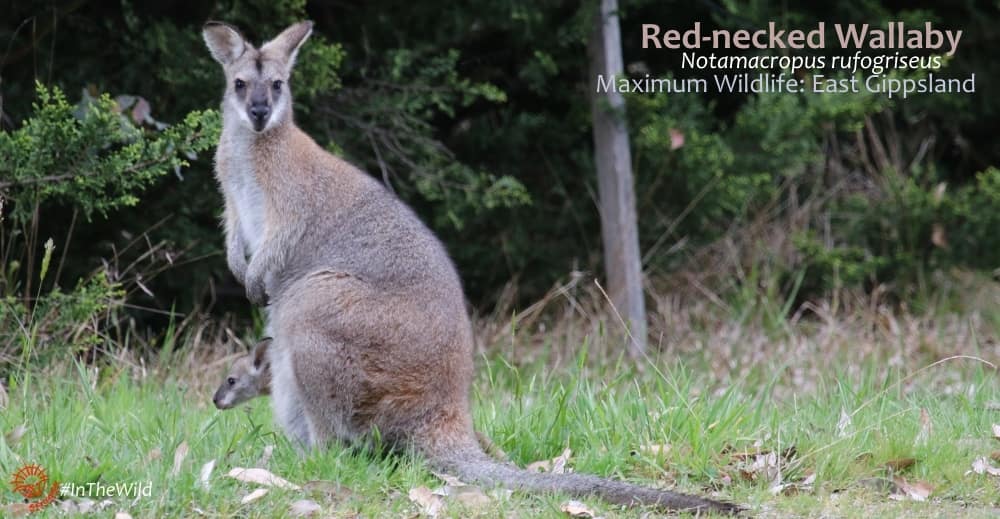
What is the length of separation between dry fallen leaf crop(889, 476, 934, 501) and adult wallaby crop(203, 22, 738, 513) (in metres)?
0.83

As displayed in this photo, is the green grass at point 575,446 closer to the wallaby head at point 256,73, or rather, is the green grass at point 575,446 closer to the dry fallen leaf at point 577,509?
the dry fallen leaf at point 577,509

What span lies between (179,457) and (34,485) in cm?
53

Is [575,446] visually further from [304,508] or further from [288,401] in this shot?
[304,508]

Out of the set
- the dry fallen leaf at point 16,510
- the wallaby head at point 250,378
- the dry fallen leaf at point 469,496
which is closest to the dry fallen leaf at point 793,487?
the dry fallen leaf at point 469,496

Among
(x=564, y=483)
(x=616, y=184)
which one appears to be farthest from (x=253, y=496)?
(x=616, y=184)

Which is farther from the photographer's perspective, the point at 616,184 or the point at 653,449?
the point at 616,184

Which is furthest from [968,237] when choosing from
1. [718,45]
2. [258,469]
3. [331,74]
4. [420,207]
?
[258,469]

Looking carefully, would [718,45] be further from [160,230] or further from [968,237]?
[160,230]

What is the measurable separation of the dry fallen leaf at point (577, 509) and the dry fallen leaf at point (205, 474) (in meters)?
1.28

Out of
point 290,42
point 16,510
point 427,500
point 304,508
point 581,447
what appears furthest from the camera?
point 290,42

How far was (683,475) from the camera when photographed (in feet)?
15.9

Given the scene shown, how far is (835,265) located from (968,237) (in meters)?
1.18

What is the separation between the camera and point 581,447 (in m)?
5.16

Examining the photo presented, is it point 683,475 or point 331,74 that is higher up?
point 331,74
